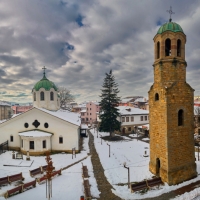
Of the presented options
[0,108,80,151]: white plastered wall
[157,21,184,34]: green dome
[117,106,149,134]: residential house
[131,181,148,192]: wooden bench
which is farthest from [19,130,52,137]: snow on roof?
[117,106,149,134]: residential house

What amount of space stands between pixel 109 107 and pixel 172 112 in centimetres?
2040

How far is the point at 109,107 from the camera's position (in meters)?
33.1

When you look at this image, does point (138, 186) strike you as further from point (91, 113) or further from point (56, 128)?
point (91, 113)

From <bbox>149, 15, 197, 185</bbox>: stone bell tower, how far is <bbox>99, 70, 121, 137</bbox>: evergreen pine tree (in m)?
18.1

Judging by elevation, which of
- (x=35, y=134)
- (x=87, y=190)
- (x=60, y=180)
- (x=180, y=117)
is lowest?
(x=60, y=180)

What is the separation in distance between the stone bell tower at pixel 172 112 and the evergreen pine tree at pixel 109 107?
59.5ft

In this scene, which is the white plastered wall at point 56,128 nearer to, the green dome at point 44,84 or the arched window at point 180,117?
the green dome at point 44,84

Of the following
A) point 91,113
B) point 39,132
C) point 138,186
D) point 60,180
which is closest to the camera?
point 138,186

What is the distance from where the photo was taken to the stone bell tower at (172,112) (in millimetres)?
12891

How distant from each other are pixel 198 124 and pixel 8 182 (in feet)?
102

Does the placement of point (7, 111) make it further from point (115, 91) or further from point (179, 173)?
point (179, 173)

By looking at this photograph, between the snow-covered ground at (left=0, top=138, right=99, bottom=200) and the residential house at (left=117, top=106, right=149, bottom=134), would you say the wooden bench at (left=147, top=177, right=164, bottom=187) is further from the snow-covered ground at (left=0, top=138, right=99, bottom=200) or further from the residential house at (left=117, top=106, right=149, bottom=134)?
the residential house at (left=117, top=106, right=149, bottom=134)

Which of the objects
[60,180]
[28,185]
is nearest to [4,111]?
[60,180]

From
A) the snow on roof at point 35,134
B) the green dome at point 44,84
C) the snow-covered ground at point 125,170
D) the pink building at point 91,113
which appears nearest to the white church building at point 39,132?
the snow on roof at point 35,134
